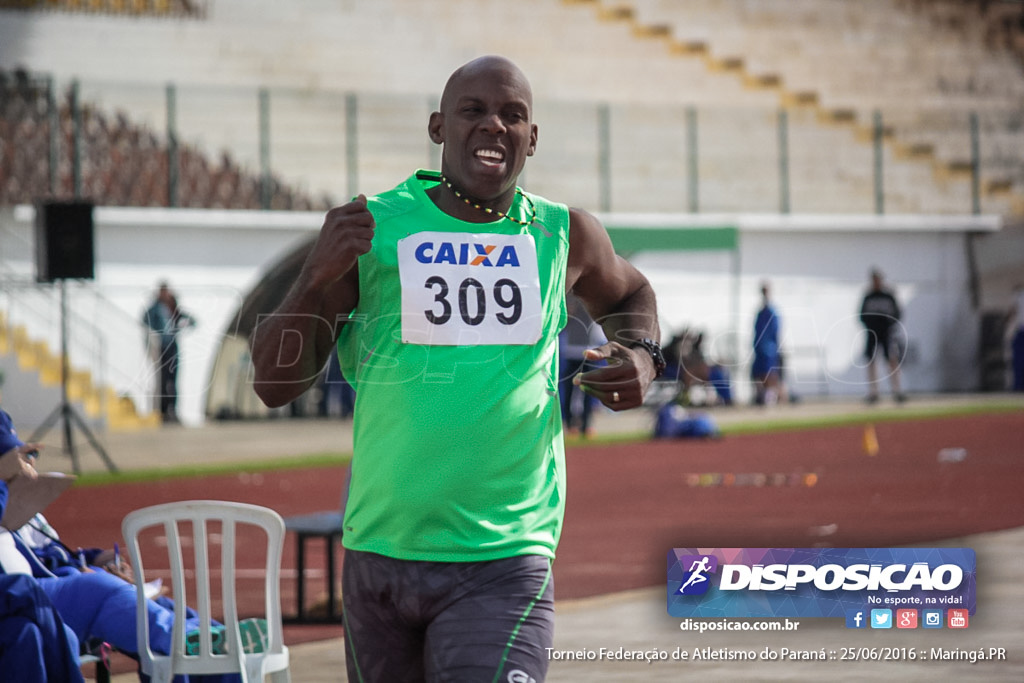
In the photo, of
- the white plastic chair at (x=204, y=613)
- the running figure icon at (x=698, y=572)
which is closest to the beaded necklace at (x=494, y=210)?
the white plastic chair at (x=204, y=613)

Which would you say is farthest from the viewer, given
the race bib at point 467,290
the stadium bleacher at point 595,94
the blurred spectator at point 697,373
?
the stadium bleacher at point 595,94

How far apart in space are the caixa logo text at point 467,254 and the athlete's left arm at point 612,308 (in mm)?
257

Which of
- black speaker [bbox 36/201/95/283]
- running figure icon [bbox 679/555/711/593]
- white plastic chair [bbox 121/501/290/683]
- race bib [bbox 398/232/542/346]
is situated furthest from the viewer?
black speaker [bbox 36/201/95/283]

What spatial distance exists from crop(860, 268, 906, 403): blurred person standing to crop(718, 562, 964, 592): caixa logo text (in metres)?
16.6

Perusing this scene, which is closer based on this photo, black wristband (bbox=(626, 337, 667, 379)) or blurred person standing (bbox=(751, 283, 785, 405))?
black wristband (bbox=(626, 337, 667, 379))

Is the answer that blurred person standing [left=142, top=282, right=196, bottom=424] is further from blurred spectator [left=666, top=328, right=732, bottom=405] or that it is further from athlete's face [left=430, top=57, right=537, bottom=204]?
athlete's face [left=430, top=57, right=537, bottom=204]

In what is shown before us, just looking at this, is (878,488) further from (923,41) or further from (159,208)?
(923,41)

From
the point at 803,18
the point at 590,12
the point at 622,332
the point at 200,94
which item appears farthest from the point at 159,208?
the point at 622,332

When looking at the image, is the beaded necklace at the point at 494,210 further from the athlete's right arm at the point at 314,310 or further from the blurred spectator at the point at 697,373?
the blurred spectator at the point at 697,373

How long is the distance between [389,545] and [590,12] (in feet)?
114

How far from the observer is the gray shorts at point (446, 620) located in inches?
130

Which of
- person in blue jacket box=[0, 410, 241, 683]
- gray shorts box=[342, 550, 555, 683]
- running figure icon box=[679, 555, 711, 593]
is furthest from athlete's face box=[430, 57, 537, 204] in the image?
running figure icon box=[679, 555, 711, 593]

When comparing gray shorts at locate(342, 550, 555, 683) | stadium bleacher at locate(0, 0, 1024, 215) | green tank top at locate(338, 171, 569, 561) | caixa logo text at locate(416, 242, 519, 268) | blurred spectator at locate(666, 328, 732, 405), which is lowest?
blurred spectator at locate(666, 328, 732, 405)

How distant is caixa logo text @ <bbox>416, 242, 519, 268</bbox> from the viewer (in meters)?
3.47
